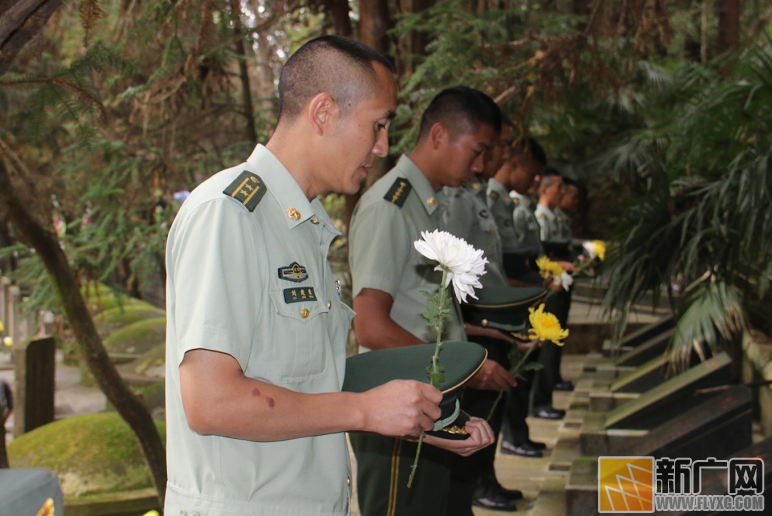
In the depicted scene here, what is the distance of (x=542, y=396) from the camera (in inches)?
232

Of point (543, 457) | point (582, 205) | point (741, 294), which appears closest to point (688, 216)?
point (741, 294)

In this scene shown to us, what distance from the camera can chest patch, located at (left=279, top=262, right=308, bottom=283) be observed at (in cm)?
137

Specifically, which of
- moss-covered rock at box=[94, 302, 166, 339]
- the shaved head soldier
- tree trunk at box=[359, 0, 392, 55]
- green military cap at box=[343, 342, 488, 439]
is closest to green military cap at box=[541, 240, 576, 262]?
tree trunk at box=[359, 0, 392, 55]

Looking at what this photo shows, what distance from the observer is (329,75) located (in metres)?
1.55

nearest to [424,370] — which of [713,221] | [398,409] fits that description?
[398,409]

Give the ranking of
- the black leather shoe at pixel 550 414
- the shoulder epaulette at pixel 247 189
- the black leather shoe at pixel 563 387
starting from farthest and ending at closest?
the black leather shoe at pixel 563 387
the black leather shoe at pixel 550 414
the shoulder epaulette at pixel 247 189

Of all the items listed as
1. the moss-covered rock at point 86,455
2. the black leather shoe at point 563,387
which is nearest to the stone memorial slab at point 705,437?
the moss-covered rock at point 86,455

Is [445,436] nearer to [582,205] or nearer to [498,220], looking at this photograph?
[498,220]

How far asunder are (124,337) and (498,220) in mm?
4985

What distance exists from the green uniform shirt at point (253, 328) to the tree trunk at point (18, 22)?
92cm

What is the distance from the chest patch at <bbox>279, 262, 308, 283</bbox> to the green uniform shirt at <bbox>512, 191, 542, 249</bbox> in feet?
14.1

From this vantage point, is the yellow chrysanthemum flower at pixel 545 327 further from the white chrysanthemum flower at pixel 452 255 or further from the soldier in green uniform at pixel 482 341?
the white chrysanthemum flower at pixel 452 255

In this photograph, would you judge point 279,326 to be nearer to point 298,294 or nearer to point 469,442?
point 298,294

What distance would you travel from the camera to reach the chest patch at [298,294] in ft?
4.44
